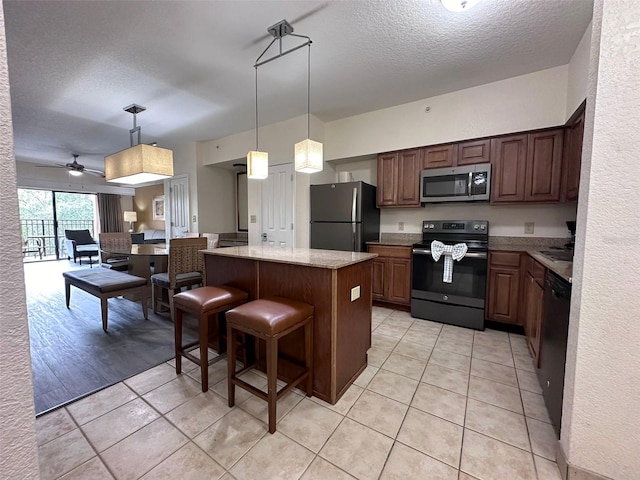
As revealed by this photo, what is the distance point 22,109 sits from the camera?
3.45 meters

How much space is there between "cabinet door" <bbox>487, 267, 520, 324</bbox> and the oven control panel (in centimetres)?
55

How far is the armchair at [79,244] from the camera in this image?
7.08 m

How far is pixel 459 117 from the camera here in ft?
10.0

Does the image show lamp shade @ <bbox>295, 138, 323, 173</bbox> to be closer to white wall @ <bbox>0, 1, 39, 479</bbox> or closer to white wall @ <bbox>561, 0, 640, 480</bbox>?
white wall @ <bbox>561, 0, 640, 480</bbox>

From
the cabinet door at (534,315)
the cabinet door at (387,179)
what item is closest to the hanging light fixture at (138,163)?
the cabinet door at (387,179)

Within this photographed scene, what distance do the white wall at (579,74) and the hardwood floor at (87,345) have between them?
409 centimetres

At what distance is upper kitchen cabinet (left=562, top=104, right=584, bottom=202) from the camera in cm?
228

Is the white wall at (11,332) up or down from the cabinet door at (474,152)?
down

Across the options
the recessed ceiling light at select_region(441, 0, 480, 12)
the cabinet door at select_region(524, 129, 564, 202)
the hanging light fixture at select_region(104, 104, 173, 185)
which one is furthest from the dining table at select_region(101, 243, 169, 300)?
the cabinet door at select_region(524, 129, 564, 202)

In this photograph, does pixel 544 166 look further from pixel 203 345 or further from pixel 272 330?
pixel 203 345

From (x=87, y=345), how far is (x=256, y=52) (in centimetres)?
316

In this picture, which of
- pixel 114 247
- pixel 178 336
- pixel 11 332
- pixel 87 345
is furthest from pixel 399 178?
pixel 114 247

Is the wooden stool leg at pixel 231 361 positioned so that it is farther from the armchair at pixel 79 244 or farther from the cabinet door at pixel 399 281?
the armchair at pixel 79 244

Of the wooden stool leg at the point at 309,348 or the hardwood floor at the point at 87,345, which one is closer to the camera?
the wooden stool leg at the point at 309,348
